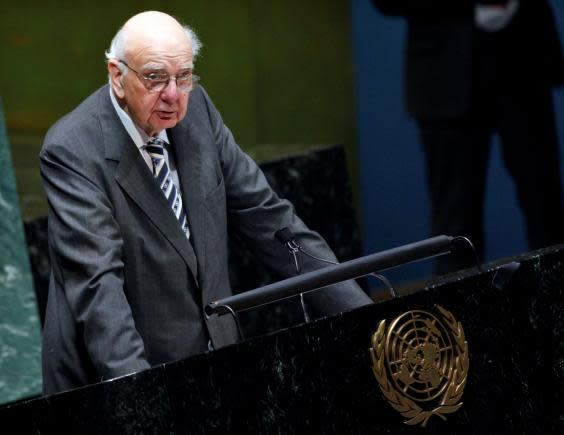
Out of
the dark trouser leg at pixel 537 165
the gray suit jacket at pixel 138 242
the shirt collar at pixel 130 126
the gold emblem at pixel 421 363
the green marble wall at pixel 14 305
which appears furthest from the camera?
the dark trouser leg at pixel 537 165

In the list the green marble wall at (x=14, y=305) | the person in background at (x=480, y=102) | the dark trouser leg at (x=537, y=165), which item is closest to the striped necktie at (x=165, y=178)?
the green marble wall at (x=14, y=305)

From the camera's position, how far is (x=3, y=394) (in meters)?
4.58

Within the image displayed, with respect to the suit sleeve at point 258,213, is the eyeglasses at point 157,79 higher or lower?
higher

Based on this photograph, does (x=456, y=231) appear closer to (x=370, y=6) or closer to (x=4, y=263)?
(x=370, y=6)

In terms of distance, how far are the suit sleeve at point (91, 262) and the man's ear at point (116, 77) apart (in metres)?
0.20

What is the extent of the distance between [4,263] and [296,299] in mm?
1231

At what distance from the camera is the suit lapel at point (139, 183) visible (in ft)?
10.7

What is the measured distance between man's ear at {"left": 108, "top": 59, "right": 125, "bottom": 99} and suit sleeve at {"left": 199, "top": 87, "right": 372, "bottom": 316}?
0.29m

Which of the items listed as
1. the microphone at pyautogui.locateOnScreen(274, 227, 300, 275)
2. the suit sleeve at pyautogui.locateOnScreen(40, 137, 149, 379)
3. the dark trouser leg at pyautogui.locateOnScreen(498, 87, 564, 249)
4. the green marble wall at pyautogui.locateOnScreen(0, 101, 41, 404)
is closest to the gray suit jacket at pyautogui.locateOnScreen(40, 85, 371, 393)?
the suit sleeve at pyautogui.locateOnScreen(40, 137, 149, 379)

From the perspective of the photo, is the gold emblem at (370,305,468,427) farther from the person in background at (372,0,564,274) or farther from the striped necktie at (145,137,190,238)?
the person in background at (372,0,564,274)

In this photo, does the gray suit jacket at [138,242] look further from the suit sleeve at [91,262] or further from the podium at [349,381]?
the podium at [349,381]

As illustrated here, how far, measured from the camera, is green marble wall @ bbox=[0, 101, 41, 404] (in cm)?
452

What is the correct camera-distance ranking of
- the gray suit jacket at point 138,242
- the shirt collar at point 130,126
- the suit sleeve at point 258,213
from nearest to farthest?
the gray suit jacket at point 138,242
the shirt collar at point 130,126
the suit sleeve at point 258,213

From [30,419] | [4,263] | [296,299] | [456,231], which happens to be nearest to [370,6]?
[456,231]
